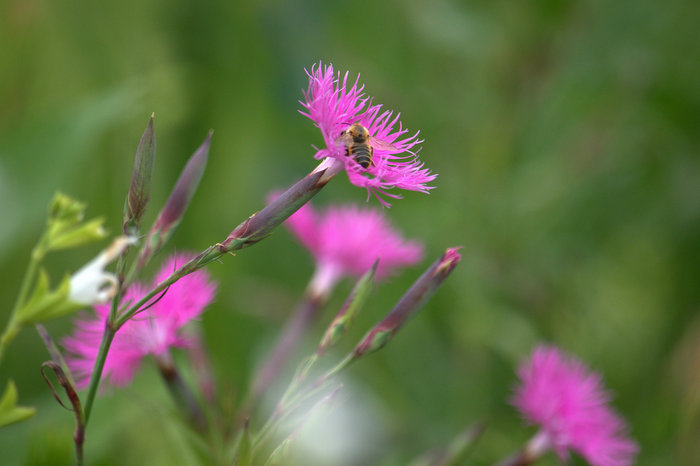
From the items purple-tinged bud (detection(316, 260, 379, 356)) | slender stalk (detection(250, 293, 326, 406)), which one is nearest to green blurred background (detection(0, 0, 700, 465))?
slender stalk (detection(250, 293, 326, 406))

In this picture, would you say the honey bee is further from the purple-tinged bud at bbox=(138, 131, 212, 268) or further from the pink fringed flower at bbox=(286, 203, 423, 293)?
the pink fringed flower at bbox=(286, 203, 423, 293)

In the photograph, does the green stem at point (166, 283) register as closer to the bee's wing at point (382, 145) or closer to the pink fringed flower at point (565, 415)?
the bee's wing at point (382, 145)

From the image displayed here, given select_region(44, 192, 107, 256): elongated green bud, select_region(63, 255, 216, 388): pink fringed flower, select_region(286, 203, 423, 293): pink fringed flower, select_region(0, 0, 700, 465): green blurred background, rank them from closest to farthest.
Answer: select_region(44, 192, 107, 256): elongated green bud
select_region(63, 255, 216, 388): pink fringed flower
select_region(286, 203, 423, 293): pink fringed flower
select_region(0, 0, 700, 465): green blurred background

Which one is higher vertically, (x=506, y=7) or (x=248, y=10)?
(x=506, y=7)

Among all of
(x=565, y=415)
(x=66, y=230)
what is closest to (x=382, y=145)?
(x=66, y=230)

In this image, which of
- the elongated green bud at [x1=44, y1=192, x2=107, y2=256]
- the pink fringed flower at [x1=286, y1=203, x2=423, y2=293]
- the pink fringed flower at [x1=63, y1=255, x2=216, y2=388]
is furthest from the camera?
the pink fringed flower at [x1=286, y1=203, x2=423, y2=293]

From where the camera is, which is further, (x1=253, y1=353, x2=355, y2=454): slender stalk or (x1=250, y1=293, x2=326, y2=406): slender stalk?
(x1=250, y1=293, x2=326, y2=406): slender stalk

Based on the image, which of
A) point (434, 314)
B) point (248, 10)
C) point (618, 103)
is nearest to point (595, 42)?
point (618, 103)

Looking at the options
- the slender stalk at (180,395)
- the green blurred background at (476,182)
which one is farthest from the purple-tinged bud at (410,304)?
the green blurred background at (476,182)

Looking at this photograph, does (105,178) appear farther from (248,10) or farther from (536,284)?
(536,284)
